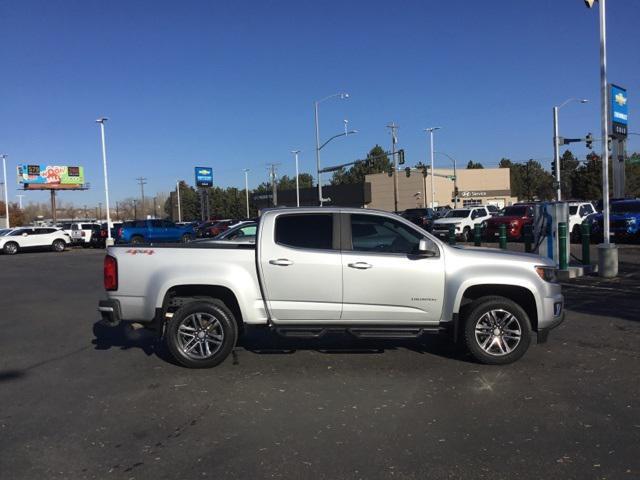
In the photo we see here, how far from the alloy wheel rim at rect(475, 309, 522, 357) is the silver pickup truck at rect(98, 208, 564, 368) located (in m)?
0.01

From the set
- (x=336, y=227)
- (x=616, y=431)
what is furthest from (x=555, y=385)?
(x=336, y=227)

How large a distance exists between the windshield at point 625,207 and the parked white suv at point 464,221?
21.5 feet

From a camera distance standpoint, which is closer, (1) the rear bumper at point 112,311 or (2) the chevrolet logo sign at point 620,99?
(1) the rear bumper at point 112,311

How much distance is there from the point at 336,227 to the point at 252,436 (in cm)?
270

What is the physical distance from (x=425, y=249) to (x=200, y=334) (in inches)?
105

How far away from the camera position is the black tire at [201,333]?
630cm

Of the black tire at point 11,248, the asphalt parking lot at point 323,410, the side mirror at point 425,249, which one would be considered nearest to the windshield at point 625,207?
the asphalt parking lot at point 323,410

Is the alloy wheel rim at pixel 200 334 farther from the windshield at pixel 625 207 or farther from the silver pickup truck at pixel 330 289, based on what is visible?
the windshield at pixel 625 207

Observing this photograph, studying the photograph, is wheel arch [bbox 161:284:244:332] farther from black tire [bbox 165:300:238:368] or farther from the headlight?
the headlight

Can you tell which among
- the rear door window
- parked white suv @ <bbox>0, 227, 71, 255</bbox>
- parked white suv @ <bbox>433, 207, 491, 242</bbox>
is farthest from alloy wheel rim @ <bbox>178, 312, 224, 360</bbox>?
parked white suv @ <bbox>0, 227, 71, 255</bbox>

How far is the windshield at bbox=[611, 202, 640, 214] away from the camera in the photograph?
2327 cm

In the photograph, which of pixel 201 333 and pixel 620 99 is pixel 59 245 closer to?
pixel 620 99

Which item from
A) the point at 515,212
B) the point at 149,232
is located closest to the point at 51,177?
the point at 149,232

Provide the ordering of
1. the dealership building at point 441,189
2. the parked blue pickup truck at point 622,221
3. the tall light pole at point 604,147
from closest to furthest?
the tall light pole at point 604,147 → the parked blue pickup truck at point 622,221 → the dealership building at point 441,189
